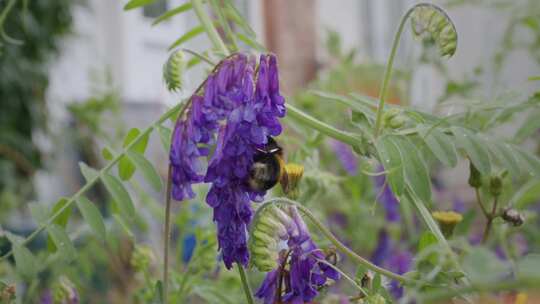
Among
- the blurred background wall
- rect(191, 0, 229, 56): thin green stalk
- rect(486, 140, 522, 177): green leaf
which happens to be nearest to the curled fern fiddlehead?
rect(191, 0, 229, 56): thin green stalk

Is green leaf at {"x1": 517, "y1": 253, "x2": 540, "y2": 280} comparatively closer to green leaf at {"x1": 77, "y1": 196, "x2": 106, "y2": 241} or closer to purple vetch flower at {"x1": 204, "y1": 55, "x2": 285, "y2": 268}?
purple vetch flower at {"x1": 204, "y1": 55, "x2": 285, "y2": 268}

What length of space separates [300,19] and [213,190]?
122 inches

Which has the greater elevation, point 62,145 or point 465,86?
point 465,86

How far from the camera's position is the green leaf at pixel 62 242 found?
667mm

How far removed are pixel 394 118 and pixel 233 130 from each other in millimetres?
179

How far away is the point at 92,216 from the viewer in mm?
710

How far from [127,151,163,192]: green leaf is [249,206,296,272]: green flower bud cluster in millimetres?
208

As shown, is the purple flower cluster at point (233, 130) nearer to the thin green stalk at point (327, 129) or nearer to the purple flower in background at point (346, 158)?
the thin green stalk at point (327, 129)

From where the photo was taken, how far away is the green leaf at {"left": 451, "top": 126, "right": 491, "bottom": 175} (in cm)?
60

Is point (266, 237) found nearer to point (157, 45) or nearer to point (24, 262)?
point (24, 262)

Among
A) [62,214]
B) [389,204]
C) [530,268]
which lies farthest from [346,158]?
[530,268]

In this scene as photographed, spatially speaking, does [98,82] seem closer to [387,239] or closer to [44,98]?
[387,239]

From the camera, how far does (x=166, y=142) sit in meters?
0.71

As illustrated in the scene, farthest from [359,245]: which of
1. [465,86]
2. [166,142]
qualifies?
[166,142]
